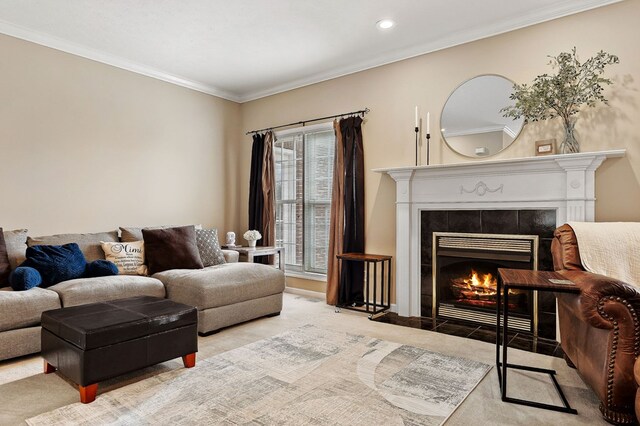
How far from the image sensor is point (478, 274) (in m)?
3.81

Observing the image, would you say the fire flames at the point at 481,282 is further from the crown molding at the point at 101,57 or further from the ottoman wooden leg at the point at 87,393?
the crown molding at the point at 101,57

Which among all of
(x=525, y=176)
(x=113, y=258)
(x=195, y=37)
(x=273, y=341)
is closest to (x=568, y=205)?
(x=525, y=176)

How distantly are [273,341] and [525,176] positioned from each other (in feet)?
8.47

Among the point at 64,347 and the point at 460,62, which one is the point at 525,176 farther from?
the point at 64,347

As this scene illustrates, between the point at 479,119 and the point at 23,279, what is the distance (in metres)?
4.11

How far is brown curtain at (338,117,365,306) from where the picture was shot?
14.6 feet

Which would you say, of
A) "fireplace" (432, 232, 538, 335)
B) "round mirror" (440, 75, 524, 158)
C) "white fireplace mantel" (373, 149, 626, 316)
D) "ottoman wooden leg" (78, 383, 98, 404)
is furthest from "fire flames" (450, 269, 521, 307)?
"ottoman wooden leg" (78, 383, 98, 404)

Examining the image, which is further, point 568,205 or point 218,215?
point 218,215

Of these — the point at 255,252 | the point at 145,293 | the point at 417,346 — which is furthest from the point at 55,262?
the point at 417,346

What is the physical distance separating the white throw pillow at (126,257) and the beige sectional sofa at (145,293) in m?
0.16

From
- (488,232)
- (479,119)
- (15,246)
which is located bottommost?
(15,246)

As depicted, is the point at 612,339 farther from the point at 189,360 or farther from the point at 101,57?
the point at 101,57

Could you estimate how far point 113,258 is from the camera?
385 cm

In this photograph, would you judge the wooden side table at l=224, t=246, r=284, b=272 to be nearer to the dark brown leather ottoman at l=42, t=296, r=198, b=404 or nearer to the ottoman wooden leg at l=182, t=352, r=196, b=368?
the dark brown leather ottoman at l=42, t=296, r=198, b=404
